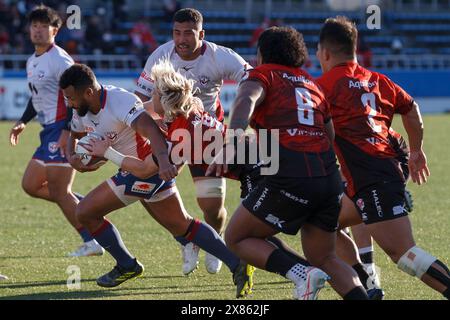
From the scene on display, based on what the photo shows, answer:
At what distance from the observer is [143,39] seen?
27797mm

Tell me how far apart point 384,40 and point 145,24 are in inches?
332

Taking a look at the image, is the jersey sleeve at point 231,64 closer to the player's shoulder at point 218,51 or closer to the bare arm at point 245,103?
the player's shoulder at point 218,51

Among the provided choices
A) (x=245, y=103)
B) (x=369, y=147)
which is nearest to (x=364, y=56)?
(x=369, y=147)

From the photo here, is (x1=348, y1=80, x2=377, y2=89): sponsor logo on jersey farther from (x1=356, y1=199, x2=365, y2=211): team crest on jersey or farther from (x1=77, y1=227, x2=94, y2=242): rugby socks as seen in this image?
(x1=77, y1=227, x2=94, y2=242): rugby socks

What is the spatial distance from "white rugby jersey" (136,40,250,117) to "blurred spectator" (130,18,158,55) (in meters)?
19.2

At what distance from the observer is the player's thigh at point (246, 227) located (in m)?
5.85

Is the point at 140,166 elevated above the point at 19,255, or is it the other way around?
the point at 140,166

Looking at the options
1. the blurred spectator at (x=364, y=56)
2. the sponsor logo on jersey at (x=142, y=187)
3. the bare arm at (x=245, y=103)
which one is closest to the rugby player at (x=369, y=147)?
the bare arm at (x=245, y=103)

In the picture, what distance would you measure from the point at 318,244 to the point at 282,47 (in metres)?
1.21

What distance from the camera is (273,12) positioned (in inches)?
1292

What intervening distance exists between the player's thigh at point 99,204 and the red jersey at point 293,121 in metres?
1.61

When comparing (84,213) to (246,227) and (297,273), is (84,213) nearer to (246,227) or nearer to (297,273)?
(246,227)
